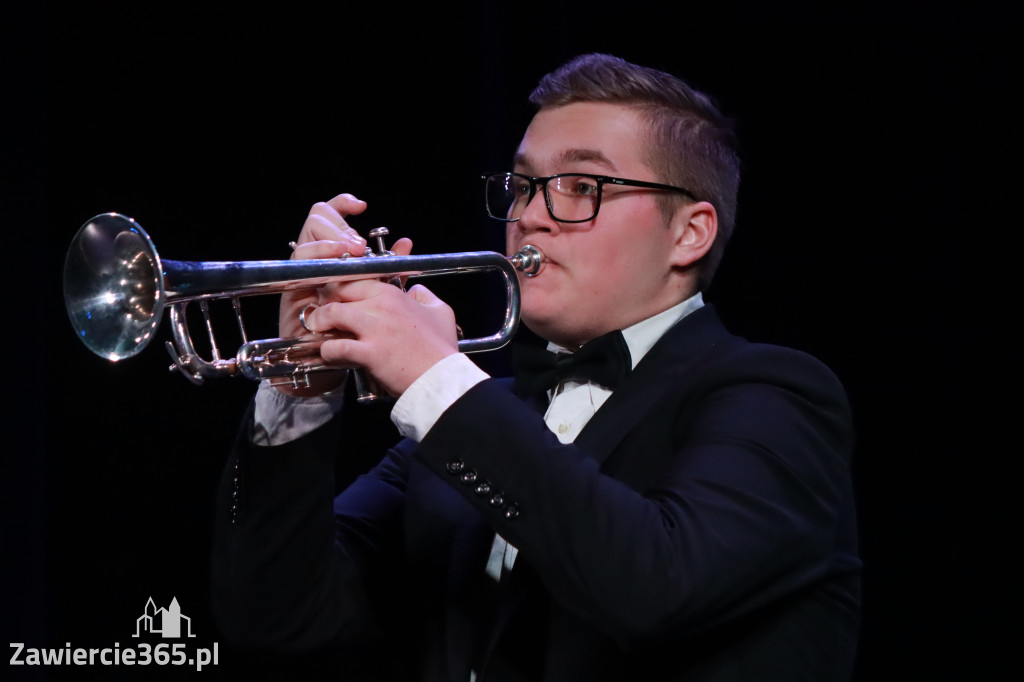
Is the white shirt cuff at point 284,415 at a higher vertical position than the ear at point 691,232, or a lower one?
lower

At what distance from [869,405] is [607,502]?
1.83 metres

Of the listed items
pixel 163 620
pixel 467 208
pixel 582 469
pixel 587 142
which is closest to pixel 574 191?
pixel 587 142

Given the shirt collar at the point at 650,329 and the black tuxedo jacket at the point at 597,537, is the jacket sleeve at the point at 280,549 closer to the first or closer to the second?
the black tuxedo jacket at the point at 597,537

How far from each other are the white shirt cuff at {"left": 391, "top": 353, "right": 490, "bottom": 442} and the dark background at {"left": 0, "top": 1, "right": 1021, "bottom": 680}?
1727 millimetres

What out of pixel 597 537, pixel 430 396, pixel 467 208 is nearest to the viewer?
pixel 597 537

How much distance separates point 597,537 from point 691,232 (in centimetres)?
94

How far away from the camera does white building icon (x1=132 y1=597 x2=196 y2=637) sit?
299cm

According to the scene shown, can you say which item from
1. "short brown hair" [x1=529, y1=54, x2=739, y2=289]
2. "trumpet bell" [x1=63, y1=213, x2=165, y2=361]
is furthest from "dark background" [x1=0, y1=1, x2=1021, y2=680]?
"trumpet bell" [x1=63, y1=213, x2=165, y2=361]

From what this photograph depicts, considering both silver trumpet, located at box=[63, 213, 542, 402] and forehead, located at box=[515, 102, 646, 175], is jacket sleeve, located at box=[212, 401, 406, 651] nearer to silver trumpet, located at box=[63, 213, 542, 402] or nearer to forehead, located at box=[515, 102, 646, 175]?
silver trumpet, located at box=[63, 213, 542, 402]

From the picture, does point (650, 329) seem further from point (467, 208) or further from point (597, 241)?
point (467, 208)

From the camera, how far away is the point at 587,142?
77.9 inches

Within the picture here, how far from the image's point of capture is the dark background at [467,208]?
9.02ft

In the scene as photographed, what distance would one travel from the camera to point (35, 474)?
115 inches

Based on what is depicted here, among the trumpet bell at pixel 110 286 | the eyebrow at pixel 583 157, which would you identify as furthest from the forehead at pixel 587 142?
the trumpet bell at pixel 110 286
